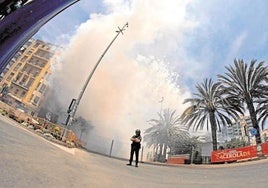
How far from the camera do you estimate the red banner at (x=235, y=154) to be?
18531 mm

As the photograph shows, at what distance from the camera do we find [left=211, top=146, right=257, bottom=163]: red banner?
1853cm

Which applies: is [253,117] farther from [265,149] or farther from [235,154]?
[265,149]

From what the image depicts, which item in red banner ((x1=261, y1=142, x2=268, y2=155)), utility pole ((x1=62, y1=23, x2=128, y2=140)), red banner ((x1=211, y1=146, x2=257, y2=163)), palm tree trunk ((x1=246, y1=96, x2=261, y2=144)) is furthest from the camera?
palm tree trunk ((x1=246, y1=96, x2=261, y2=144))

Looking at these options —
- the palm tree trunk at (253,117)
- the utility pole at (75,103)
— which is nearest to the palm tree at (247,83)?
the palm tree trunk at (253,117)

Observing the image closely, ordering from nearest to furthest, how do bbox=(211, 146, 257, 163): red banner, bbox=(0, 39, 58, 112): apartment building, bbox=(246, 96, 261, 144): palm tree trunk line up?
bbox=(0, 39, 58, 112): apartment building, bbox=(211, 146, 257, 163): red banner, bbox=(246, 96, 261, 144): palm tree trunk

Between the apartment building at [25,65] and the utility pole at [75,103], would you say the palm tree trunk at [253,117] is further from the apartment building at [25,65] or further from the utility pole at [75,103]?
the apartment building at [25,65]

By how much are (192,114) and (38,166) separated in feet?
92.9

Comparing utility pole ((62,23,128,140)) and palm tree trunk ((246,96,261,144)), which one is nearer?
utility pole ((62,23,128,140))

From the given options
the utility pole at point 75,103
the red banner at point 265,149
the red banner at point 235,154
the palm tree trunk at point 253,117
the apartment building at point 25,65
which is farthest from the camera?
the palm tree trunk at point 253,117

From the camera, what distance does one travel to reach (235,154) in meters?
19.7

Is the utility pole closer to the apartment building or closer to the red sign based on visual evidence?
the apartment building

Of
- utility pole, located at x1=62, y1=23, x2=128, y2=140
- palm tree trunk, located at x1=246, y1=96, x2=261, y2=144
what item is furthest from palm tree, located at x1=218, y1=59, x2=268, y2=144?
utility pole, located at x1=62, y1=23, x2=128, y2=140

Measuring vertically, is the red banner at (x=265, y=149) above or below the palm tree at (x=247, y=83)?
below

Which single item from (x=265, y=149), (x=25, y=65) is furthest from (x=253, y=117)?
(x=25, y=65)
